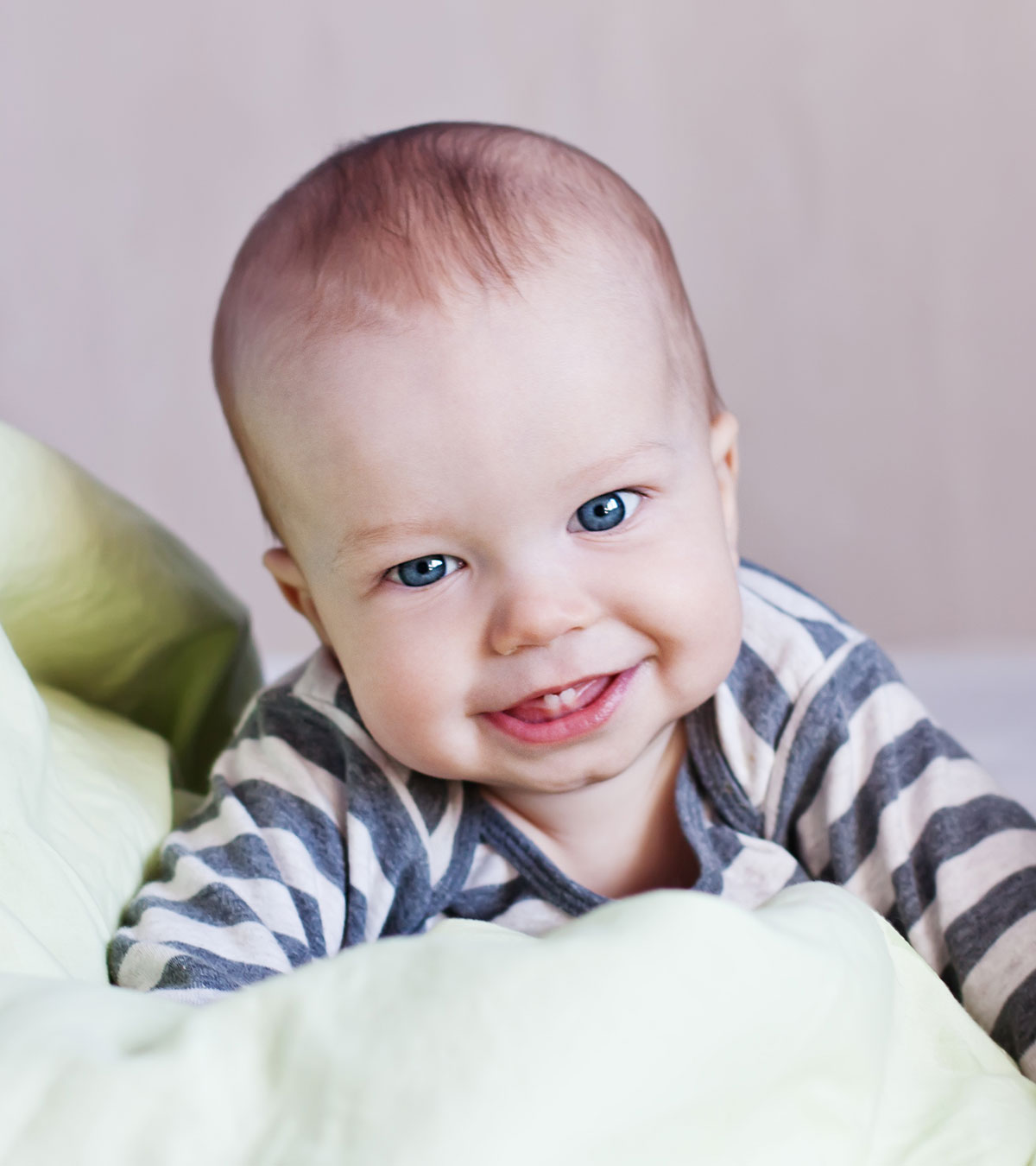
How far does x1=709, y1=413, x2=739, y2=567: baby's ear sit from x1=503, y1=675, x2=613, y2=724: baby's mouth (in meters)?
0.15

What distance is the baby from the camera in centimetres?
81

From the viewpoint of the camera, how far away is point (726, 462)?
995 millimetres

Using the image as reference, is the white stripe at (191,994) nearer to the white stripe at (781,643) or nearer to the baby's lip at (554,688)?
the baby's lip at (554,688)

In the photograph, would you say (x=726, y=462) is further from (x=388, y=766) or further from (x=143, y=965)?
(x=143, y=965)

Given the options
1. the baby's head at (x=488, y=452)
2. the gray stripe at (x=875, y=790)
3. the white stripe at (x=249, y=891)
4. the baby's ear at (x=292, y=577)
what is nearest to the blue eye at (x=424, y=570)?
the baby's head at (x=488, y=452)

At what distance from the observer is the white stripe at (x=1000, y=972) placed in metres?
0.84

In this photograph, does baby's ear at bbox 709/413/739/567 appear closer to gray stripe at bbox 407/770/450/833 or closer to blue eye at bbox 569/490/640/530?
blue eye at bbox 569/490/640/530

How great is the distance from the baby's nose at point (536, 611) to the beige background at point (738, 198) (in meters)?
0.94

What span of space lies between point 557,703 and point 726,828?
202 millimetres

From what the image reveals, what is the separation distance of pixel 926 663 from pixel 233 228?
100cm

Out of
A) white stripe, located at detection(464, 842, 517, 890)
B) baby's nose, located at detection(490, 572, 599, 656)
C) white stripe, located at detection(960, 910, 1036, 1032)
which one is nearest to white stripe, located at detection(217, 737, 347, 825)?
white stripe, located at detection(464, 842, 517, 890)

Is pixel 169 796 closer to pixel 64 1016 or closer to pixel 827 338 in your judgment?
pixel 64 1016

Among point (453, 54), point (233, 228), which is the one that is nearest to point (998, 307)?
point (453, 54)

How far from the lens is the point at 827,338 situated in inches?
65.2
